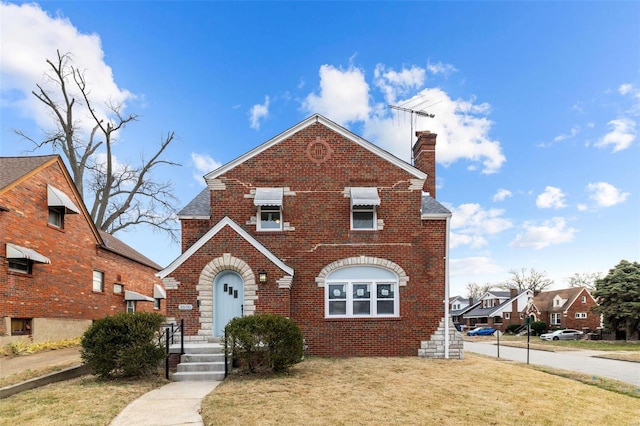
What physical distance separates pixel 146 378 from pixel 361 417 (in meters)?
6.02

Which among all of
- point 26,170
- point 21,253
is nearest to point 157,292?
point 26,170

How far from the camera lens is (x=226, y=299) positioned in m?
14.3

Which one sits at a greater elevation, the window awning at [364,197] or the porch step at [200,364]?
the window awning at [364,197]

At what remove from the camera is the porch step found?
11.2 meters

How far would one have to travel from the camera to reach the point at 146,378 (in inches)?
429

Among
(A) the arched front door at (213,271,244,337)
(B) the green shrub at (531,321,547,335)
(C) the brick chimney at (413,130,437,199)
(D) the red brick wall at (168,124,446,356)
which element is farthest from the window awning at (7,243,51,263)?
(B) the green shrub at (531,321,547,335)

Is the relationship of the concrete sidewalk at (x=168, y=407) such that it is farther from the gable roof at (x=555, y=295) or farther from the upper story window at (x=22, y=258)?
the gable roof at (x=555, y=295)

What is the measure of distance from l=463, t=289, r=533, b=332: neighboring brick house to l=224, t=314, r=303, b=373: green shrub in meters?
52.7

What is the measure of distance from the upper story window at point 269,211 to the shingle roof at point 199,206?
73.8 inches

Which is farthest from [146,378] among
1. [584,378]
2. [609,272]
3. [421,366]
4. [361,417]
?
[609,272]

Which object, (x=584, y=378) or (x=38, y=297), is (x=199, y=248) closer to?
(x=38, y=297)

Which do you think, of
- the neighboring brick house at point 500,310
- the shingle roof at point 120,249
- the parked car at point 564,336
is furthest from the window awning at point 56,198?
the neighboring brick house at point 500,310

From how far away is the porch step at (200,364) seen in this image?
1116 centimetres

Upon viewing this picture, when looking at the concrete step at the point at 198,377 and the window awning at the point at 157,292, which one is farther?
the window awning at the point at 157,292
